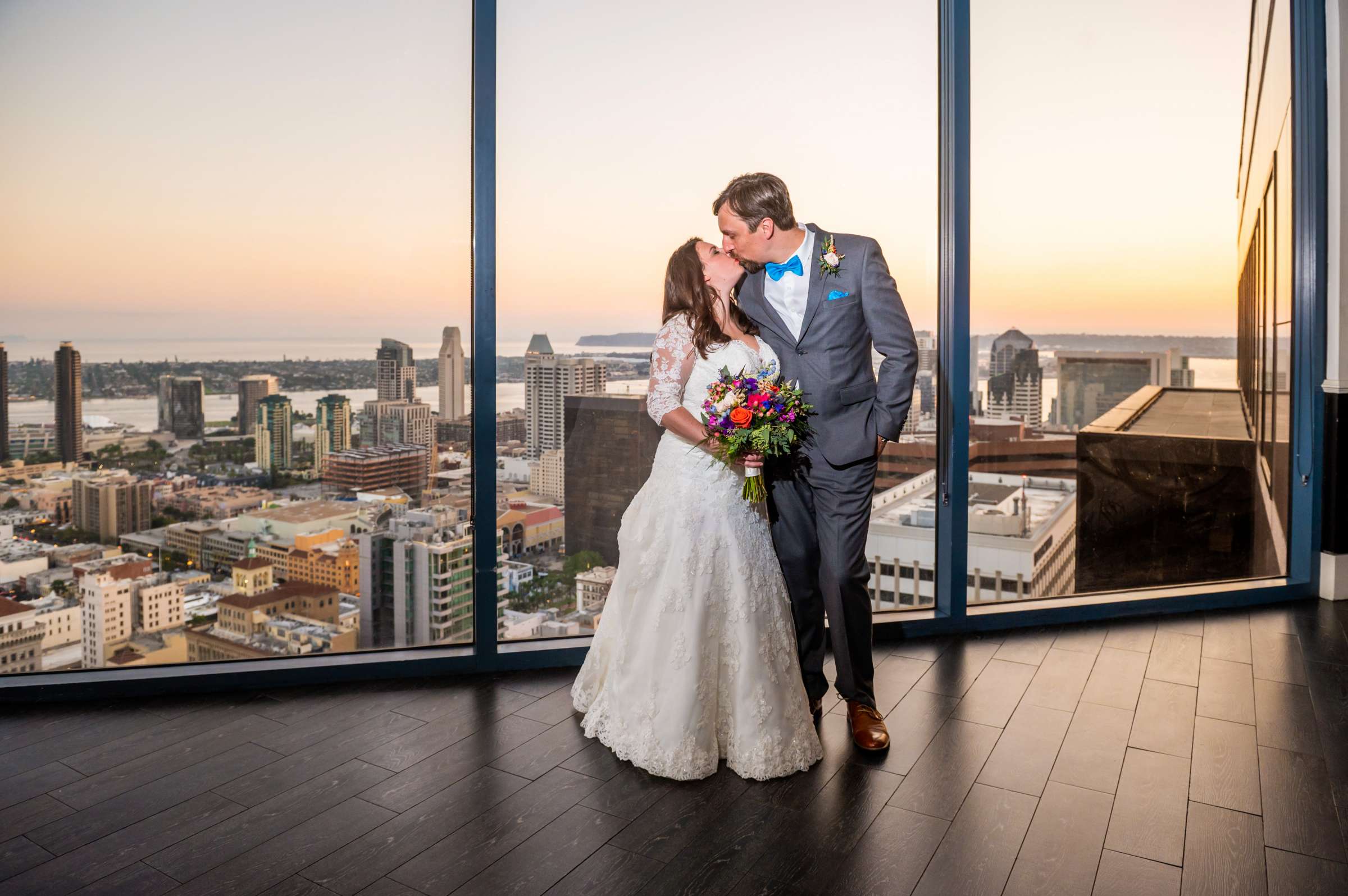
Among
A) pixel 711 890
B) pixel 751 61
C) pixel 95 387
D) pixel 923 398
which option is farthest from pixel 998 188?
pixel 95 387

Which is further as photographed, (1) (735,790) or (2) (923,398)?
(2) (923,398)

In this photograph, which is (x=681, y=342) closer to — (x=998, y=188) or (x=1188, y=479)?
(x=998, y=188)

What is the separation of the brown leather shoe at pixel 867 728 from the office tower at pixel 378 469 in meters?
1.81

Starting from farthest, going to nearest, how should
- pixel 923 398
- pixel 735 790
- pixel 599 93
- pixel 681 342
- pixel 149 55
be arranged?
pixel 923 398 < pixel 599 93 < pixel 149 55 < pixel 681 342 < pixel 735 790

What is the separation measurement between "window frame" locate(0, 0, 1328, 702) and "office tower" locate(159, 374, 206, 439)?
0.88 metres

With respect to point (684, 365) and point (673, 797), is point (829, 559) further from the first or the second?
point (673, 797)

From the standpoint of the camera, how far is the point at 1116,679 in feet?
11.3

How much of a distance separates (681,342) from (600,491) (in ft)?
3.35

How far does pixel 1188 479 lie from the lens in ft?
14.8

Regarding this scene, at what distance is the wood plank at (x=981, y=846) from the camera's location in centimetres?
208

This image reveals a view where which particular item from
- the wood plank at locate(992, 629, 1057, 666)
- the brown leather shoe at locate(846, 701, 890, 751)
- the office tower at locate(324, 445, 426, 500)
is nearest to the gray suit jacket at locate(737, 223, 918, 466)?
the brown leather shoe at locate(846, 701, 890, 751)

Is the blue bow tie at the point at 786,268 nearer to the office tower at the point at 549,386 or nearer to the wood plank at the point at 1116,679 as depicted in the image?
the office tower at the point at 549,386

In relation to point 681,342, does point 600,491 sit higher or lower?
lower

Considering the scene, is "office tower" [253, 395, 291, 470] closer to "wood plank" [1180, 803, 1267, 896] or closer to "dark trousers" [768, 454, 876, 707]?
"dark trousers" [768, 454, 876, 707]
